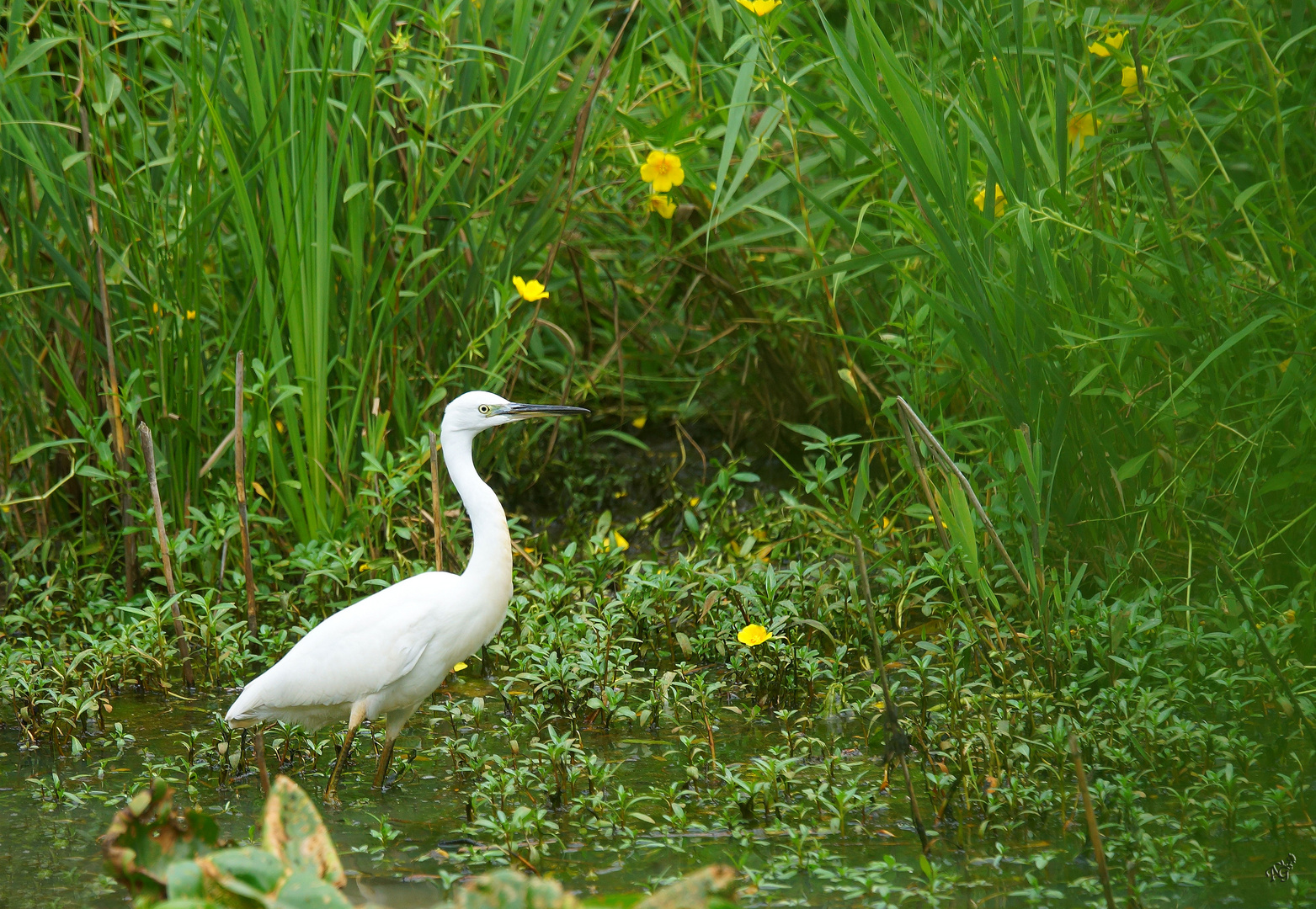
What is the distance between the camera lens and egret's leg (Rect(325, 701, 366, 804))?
321 cm

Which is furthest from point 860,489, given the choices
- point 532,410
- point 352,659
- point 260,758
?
point 260,758

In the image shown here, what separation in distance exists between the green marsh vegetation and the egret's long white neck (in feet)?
1.11

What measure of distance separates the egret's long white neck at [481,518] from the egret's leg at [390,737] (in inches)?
16.9

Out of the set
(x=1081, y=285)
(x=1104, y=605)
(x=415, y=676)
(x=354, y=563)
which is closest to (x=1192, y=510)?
(x=1104, y=605)

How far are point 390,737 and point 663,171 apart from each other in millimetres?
2181

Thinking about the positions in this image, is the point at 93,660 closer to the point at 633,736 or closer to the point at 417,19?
the point at 633,736

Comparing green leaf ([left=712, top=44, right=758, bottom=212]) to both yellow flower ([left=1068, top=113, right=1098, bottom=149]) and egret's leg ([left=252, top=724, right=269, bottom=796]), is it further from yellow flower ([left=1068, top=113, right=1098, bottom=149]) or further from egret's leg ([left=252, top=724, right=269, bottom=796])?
egret's leg ([left=252, top=724, right=269, bottom=796])

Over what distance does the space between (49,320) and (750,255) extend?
268 cm

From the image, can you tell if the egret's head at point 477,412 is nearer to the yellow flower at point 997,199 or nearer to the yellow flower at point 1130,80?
the yellow flower at point 997,199

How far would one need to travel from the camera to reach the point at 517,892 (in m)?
1.79

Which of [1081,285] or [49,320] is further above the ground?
[1081,285]

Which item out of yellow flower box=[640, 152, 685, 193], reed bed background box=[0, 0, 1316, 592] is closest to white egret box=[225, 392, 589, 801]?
reed bed background box=[0, 0, 1316, 592]

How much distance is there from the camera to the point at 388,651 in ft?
10.8

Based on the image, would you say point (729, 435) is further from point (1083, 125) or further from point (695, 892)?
point (695, 892)
